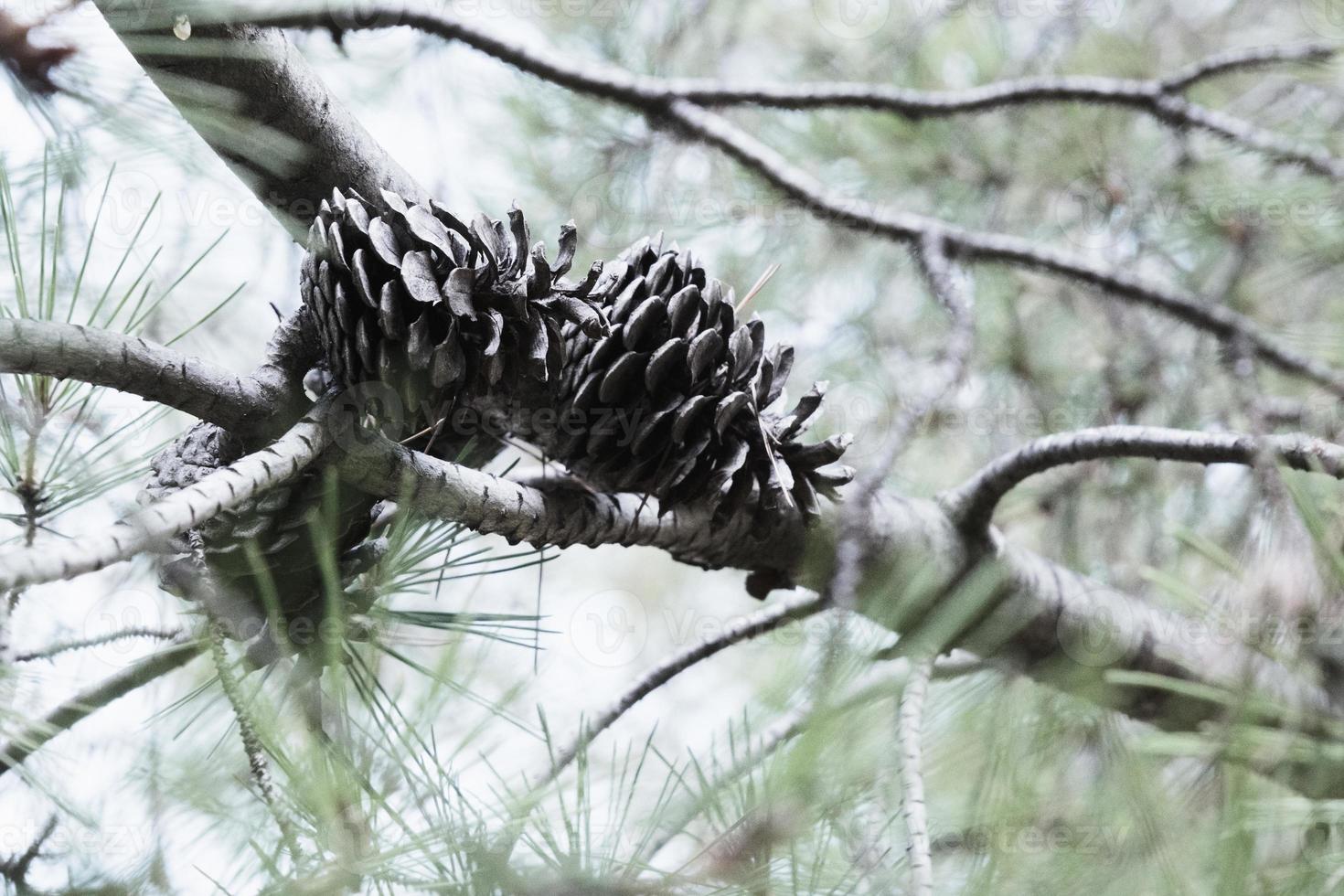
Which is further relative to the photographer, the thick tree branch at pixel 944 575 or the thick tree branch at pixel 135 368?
the thick tree branch at pixel 944 575

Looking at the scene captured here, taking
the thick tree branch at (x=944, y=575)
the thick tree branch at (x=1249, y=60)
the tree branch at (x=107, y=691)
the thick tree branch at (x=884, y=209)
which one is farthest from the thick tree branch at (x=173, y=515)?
the thick tree branch at (x=1249, y=60)

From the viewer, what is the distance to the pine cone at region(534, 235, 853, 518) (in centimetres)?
49

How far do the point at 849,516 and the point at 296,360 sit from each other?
35 centimetres

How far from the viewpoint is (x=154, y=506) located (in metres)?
0.30

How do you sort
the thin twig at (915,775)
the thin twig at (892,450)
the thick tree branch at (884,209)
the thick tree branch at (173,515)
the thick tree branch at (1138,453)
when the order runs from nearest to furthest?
the thick tree branch at (173,515), the thin twig at (915,775), the thick tree branch at (1138,453), the thin twig at (892,450), the thick tree branch at (884,209)

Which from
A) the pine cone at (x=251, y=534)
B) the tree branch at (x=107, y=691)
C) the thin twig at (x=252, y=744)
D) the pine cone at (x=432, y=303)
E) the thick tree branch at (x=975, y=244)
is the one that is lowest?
the thin twig at (x=252, y=744)

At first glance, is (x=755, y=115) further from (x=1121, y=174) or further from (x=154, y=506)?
(x=154, y=506)

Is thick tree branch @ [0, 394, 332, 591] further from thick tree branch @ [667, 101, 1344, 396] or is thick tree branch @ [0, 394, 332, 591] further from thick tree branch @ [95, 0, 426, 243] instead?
thick tree branch @ [667, 101, 1344, 396]

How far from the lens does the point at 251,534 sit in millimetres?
423

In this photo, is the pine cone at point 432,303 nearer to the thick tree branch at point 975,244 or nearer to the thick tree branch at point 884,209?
the thick tree branch at point 884,209

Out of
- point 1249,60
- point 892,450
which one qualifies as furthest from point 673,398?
point 1249,60

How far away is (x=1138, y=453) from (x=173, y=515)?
0.50 meters

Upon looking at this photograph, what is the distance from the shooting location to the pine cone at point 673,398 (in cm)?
49

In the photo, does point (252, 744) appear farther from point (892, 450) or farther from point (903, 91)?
point (903, 91)
